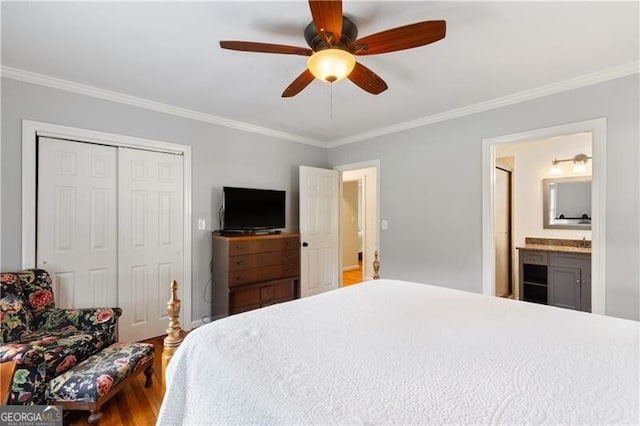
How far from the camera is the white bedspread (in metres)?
0.85

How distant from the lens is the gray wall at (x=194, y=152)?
7.93ft

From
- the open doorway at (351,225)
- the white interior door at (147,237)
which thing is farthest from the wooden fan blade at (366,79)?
the open doorway at (351,225)

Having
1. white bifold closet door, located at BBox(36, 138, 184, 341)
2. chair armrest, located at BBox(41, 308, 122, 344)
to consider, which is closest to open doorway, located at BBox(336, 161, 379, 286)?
white bifold closet door, located at BBox(36, 138, 184, 341)

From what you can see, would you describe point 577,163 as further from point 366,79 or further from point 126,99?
point 126,99

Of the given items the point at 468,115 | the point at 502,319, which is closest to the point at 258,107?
the point at 468,115

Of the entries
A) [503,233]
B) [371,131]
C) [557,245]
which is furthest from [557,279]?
[371,131]

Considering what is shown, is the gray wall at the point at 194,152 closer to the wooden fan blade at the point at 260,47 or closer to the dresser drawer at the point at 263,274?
the dresser drawer at the point at 263,274

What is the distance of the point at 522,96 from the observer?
287 centimetres

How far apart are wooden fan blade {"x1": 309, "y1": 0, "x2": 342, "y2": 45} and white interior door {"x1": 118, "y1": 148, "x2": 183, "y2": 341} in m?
2.35

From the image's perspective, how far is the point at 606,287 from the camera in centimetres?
249

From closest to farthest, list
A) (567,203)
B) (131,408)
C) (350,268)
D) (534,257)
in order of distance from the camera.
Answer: (131,408) → (534,257) → (567,203) → (350,268)

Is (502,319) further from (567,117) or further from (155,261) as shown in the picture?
(155,261)

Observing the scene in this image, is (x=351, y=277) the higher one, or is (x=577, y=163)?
(x=577, y=163)

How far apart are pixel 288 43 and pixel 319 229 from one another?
8.89 ft
